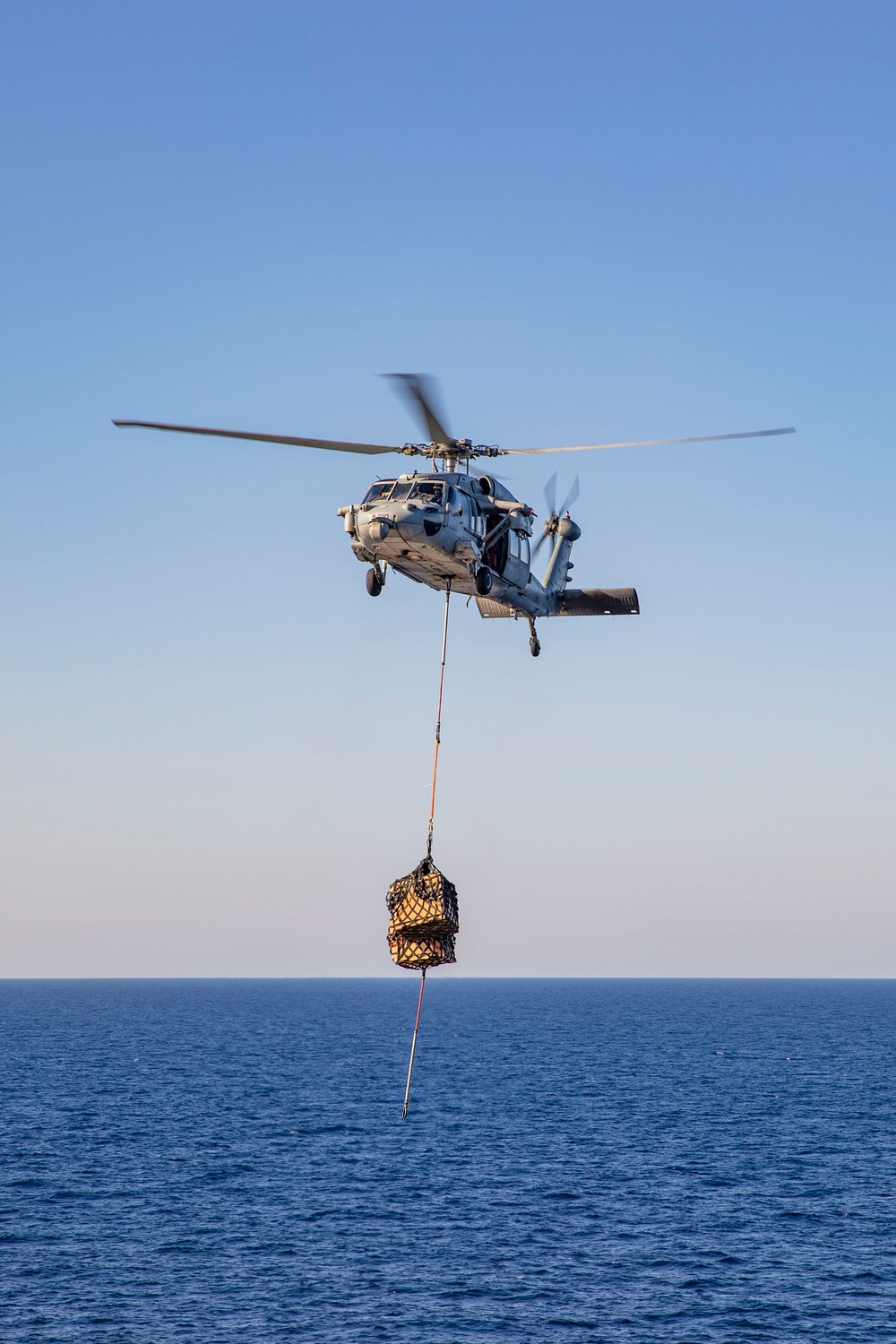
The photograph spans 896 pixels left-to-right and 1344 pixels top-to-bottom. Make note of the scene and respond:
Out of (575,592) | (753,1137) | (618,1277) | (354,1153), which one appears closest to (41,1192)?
(354,1153)

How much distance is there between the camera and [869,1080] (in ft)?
527

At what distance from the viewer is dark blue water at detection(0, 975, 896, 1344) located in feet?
221

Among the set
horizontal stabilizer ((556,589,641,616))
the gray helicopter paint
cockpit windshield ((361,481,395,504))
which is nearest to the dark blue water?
horizontal stabilizer ((556,589,641,616))

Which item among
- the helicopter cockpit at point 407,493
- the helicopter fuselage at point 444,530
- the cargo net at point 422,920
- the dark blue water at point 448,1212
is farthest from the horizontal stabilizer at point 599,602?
the dark blue water at point 448,1212

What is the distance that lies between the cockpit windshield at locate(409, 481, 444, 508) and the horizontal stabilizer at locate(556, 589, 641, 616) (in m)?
12.6

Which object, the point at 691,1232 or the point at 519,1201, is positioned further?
the point at 519,1201

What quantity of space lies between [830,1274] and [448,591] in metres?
59.0

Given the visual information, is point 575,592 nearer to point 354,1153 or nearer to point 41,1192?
point 41,1192

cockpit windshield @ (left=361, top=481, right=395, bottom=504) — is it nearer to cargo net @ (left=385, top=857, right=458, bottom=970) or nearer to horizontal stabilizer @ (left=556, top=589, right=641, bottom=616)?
cargo net @ (left=385, top=857, right=458, bottom=970)

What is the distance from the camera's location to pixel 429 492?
110 feet

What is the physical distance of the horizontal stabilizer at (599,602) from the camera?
146 feet

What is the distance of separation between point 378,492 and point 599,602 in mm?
13634

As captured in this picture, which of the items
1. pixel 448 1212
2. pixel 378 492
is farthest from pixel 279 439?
pixel 448 1212

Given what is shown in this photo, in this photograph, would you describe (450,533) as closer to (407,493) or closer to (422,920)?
(407,493)
